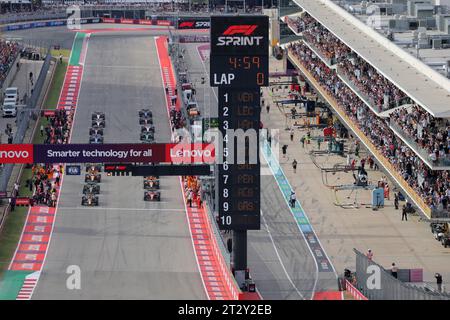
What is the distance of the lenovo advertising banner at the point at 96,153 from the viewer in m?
71.7

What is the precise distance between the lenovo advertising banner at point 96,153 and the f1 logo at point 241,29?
548 inches

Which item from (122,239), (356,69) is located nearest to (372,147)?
(356,69)

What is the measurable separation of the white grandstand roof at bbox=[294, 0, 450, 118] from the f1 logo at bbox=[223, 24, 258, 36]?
525 inches

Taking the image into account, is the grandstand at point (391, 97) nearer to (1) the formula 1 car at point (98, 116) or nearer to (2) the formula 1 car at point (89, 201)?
(1) the formula 1 car at point (98, 116)

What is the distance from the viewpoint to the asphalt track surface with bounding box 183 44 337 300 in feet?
216

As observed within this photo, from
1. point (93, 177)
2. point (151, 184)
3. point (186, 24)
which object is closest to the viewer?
point (151, 184)

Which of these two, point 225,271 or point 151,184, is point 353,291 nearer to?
point 225,271

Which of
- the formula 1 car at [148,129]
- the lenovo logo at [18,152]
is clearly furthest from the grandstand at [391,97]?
the lenovo logo at [18,152]

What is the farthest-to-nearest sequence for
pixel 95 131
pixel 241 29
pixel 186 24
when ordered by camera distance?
pixel 186 24
pixel 95 131
pixel 241 29

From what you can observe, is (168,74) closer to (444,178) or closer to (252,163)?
(444,178)

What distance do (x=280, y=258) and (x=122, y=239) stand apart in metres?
8.53

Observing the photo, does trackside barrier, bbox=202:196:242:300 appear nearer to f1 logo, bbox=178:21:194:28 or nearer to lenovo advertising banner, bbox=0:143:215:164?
lenovo advertising banner, bbox=0:143:215:164

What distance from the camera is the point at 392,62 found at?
8644cm
